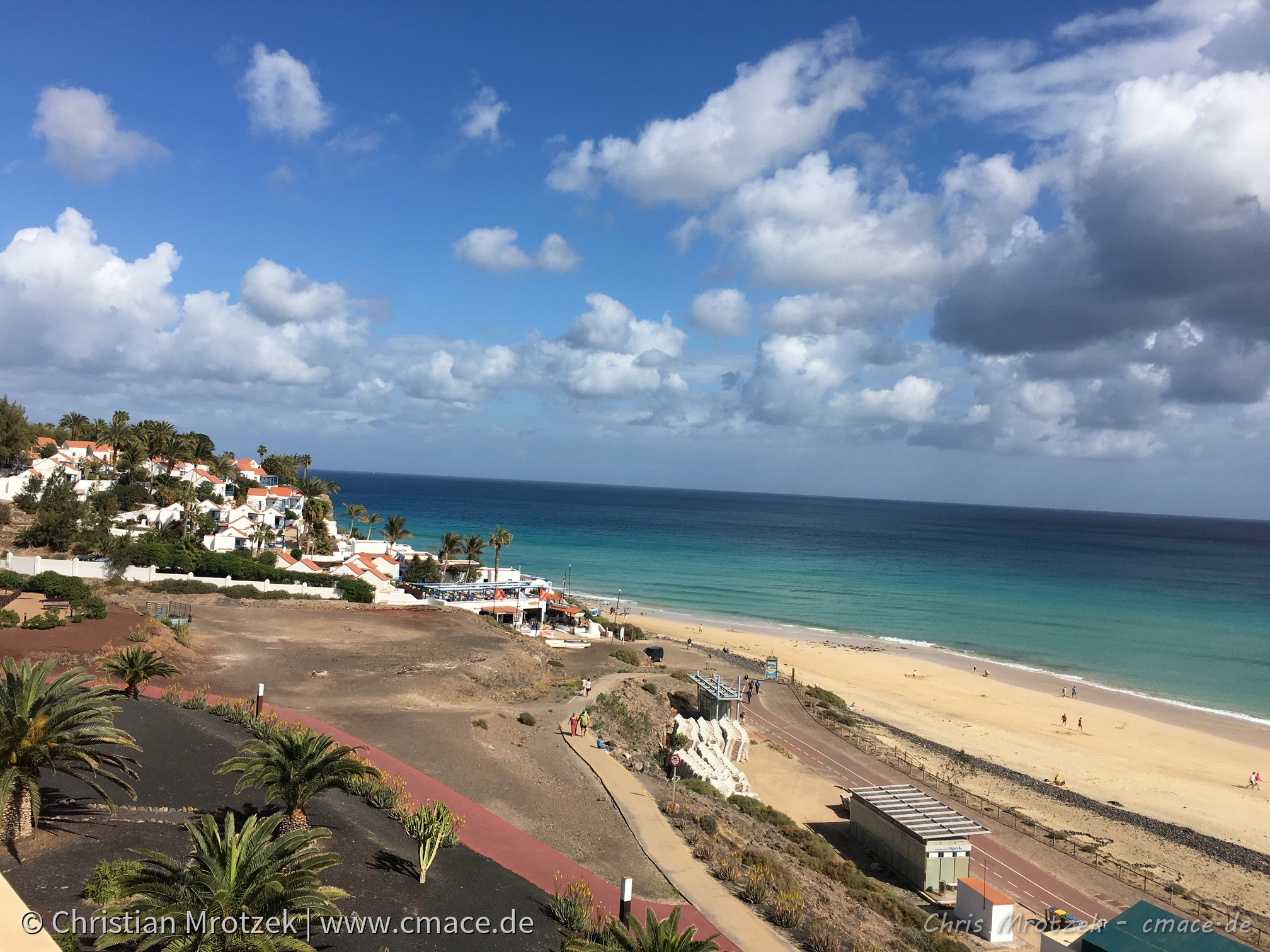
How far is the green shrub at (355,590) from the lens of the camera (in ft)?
160

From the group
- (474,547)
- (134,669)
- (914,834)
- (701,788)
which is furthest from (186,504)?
(914,834)

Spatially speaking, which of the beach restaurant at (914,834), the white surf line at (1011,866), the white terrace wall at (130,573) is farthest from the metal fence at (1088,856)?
the white terrace wall at (130,573)

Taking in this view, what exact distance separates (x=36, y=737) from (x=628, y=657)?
36.0 metres

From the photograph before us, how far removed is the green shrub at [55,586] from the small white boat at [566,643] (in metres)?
26.1

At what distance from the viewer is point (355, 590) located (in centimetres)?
4881

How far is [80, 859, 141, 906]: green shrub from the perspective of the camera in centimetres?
1032

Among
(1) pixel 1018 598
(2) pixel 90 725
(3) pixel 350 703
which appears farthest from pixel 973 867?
(1) pixel 1018 598

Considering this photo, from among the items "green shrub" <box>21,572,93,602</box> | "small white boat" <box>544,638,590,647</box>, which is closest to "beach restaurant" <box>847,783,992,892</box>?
"small white boat" <box>544,638,590,647</box>

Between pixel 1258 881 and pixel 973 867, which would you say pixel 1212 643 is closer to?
pixel 1258 881

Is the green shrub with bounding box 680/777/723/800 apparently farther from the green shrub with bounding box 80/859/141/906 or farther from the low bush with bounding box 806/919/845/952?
the green shrub with bounding box 80/859/141/906

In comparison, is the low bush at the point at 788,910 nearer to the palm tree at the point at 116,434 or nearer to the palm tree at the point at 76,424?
the palm tree at the point at 116,434

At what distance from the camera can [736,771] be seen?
92.0 ft

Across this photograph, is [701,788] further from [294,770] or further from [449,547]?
[449,547]

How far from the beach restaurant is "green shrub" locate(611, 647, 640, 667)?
859 inches
